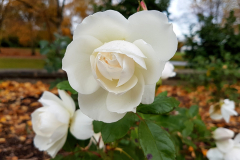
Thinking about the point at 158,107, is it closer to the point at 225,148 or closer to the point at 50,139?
the point at 50,139

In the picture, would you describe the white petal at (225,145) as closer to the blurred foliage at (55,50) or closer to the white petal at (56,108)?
the white petal at (56,108)

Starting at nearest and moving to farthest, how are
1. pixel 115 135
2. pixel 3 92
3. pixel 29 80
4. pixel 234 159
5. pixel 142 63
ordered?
pixel 142 63, pixel 115 135, pixel 234 159, pixel 3 92, pixel 29 80

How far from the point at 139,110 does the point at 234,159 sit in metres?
0.44

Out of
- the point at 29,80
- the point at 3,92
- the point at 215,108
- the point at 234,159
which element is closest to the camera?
the point at 234,159

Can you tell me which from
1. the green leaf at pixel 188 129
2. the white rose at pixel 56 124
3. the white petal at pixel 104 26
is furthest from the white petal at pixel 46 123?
the green leaf at pixel 188 129

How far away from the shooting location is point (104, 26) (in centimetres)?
31

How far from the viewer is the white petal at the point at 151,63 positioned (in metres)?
0.28

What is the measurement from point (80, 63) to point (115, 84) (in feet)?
0.23

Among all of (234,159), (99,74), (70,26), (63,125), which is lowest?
(70,26)

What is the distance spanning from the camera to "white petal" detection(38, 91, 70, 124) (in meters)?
0.44

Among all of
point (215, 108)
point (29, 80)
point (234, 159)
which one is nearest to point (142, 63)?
point (234, 159)

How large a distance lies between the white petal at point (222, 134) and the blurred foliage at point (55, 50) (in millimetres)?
1026

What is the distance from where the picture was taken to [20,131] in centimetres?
136

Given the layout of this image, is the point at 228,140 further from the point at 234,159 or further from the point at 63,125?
the point at 63,125
